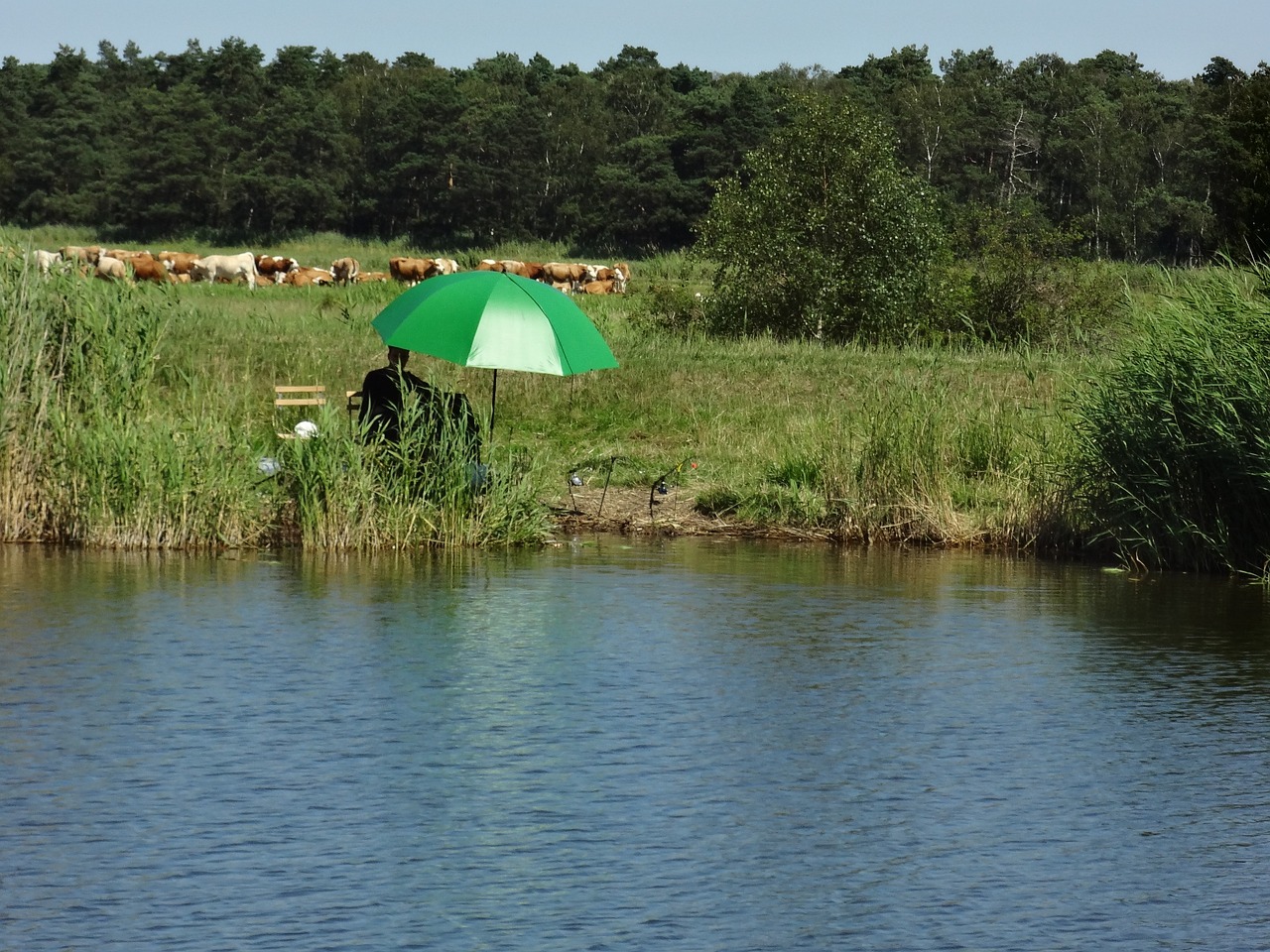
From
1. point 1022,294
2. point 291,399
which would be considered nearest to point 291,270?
point 1022,294

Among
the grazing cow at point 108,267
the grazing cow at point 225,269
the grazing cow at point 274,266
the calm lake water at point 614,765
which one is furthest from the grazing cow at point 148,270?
the calm lake water at point 614,765

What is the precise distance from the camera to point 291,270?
5359 cm

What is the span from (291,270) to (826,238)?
88.4 feet

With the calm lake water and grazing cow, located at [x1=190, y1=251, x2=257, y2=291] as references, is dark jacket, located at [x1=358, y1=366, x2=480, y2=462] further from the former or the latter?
grazing cow, located at [x1=190, y1=251, x2=257, y2=291]

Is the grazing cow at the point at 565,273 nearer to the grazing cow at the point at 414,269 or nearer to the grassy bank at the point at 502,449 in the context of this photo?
the grazing cow at the point at 414,269

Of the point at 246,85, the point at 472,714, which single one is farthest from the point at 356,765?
the point at 246,85

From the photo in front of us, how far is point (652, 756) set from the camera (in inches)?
352

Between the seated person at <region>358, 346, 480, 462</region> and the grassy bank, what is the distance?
0.31m

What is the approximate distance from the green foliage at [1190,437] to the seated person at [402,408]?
555 cm

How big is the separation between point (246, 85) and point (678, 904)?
90.3 m

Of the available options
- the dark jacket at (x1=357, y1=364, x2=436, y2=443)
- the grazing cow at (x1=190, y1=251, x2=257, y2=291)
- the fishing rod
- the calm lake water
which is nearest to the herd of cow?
the grazing cow at (x1=190, y1=251, x2=257, y2=291)

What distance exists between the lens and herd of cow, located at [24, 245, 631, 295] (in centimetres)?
4800

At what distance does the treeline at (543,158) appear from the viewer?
78125 millimetres

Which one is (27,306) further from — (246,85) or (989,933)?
(246,85)
